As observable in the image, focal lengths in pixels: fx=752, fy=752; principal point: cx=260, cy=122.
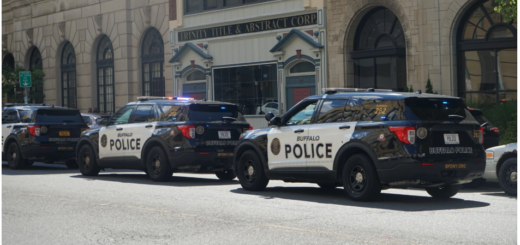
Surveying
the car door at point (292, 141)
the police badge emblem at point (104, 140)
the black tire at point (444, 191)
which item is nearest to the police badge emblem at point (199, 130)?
the car door at point (292, 141)

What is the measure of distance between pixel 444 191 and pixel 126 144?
7163 millimetres

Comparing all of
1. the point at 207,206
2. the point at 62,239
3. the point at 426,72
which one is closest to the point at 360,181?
the point at 207,206

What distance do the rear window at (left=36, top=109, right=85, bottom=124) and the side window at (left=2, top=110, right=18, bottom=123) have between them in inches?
34.5

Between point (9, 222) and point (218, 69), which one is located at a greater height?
point (218, 69)

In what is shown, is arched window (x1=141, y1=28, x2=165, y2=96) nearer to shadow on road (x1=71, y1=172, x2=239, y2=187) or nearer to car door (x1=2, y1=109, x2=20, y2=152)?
car door (x1=2, y1=109, x2=20, y2=152)

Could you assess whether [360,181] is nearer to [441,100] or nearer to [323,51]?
[441,100]

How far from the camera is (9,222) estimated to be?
953cm

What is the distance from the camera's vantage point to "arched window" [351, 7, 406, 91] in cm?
2519

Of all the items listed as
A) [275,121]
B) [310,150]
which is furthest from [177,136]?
[310,150]

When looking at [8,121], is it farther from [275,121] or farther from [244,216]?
[244,216]

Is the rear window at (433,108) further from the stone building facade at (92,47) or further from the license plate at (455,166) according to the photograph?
the stone building facade at (92,47)

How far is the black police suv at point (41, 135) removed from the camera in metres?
19.6

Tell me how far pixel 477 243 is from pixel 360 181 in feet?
11.9

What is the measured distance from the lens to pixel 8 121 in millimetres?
20656
